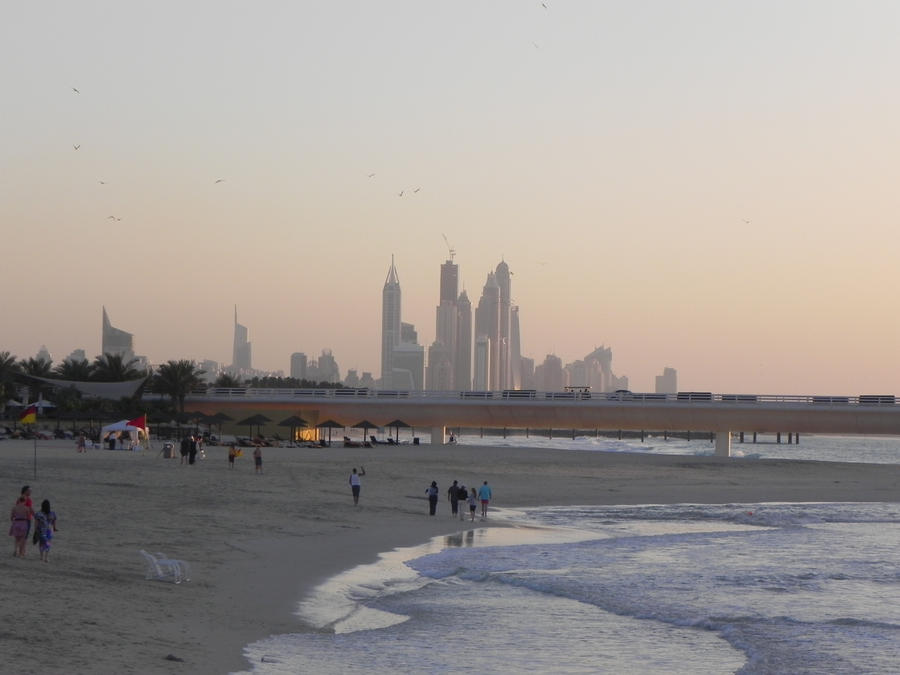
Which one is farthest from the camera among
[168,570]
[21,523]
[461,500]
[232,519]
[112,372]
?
[112,372]

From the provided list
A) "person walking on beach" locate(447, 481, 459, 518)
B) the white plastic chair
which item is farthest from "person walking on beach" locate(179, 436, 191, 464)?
the white plastic chair

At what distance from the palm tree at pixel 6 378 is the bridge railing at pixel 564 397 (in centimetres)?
1301

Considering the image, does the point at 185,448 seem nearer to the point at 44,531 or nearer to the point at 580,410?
the point at 44,531

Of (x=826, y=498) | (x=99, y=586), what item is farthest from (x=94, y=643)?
(x=826, y=498)

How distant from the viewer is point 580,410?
90625 millimetres

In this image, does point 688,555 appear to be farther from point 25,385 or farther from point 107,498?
point 25,385

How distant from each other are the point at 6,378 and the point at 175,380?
13.2 m

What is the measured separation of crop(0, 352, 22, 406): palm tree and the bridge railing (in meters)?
13.0

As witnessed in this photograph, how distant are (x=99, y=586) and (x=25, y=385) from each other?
7746 centimetres

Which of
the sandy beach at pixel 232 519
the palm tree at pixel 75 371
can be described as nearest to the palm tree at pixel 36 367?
the palm tree at pixel 75 371

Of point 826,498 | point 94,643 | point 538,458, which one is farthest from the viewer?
point 538,458

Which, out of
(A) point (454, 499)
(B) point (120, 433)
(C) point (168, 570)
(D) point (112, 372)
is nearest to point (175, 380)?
(D) point (112, 372)

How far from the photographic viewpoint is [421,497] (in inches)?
1825

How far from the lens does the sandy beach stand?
1608 centimetres
